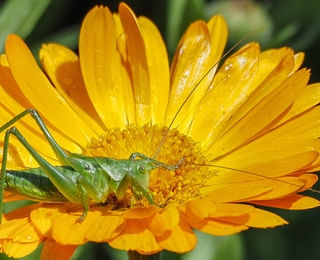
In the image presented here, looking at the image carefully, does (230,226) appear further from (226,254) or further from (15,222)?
(226,254)

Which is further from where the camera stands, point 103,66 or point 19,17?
point 19,17

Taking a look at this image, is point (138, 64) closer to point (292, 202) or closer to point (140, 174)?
→ point (140, 174)

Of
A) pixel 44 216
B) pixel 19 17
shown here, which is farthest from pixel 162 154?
pixel 19 17

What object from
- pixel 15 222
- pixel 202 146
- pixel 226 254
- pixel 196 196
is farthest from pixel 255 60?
pixel 15 222

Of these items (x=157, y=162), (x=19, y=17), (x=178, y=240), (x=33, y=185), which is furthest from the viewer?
(x=19, y=17)

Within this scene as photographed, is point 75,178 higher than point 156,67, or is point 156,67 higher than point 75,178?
point 156,67

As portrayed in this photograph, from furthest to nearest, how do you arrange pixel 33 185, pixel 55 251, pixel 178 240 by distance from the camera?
pixel 33 185 → pixel 55 251 → pixel 178 240

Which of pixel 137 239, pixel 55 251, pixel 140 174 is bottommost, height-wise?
pixel 55 251
